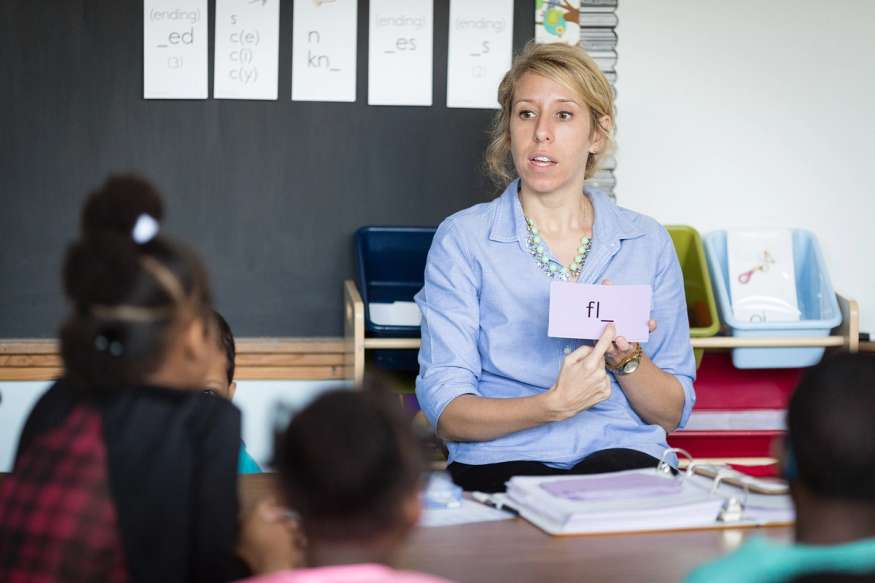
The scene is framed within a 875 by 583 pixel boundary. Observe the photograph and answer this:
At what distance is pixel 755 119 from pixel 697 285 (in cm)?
63

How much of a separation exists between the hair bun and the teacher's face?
47.9 inches

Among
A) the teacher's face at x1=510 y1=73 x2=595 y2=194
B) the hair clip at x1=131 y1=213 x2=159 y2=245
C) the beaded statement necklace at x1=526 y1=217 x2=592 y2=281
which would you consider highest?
the teacher's face at x1=510 y1=73 x2=595 y2=194

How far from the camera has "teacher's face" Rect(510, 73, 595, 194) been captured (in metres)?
2.28

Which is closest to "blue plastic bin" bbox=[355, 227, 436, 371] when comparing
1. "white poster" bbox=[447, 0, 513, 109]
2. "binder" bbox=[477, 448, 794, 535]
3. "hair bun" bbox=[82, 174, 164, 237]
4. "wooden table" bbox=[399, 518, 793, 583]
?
"white poster" bbox=[447, 0, 513, 109]

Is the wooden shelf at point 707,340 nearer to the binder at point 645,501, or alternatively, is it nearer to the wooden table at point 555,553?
the binder at point 645,501

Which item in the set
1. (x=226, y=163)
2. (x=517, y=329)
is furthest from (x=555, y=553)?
(x=226, y=163)

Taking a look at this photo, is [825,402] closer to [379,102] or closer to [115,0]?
[379,102]

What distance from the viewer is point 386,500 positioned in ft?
3.22

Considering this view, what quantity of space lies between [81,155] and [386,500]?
250cm

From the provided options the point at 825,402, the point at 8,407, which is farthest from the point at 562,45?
the point at 8,407

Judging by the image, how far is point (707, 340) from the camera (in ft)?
9.96

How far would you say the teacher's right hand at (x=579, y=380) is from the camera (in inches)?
78.7

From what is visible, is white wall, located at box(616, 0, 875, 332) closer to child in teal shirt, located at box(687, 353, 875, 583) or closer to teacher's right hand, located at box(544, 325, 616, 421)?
teacher's right hand, located at box(544, 325, 616, 421)

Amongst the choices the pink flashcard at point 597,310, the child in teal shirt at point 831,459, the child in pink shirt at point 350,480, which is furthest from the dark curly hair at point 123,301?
the pink flashcard at point 597,310
